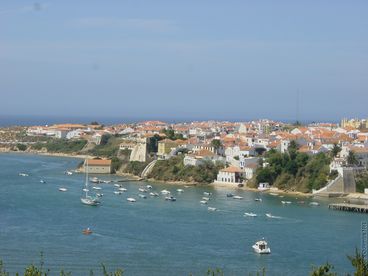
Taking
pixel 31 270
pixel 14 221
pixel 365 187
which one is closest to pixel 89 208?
pixel 14 221

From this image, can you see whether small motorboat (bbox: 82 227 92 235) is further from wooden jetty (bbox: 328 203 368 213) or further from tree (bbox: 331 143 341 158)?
tree (bbox: 331 143 341 158)

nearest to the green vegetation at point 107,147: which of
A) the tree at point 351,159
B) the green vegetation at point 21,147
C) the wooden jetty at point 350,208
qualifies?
the green vegetation at point 21,147

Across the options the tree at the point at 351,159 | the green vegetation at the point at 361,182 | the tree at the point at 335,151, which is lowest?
the green vegetation at the point at 361,182

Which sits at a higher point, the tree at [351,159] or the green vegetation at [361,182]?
the tree at [351,159]

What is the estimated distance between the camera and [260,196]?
21062mm

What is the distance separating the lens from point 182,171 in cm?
2523

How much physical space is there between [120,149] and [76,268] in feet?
64.6

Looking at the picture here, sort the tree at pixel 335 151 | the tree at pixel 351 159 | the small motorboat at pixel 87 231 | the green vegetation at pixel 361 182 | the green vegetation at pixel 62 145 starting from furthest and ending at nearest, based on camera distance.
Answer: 1. the green vegetation at pixel 62 145
2. the tree at pixel 335 151
3. the tree at pixel 351 159
4. the green vegetation at pixel 361 182
5. the small motorboat at pixel 87 231

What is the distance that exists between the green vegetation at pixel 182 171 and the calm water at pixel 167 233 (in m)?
3.22

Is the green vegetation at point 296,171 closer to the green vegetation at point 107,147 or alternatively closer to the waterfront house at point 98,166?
the waterfront house at point 98,166

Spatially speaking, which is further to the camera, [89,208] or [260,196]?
[260,196]

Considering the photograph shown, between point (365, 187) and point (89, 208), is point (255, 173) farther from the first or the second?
point (89, 208)

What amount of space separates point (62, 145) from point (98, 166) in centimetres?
1052

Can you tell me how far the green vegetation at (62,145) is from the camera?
3668cm
